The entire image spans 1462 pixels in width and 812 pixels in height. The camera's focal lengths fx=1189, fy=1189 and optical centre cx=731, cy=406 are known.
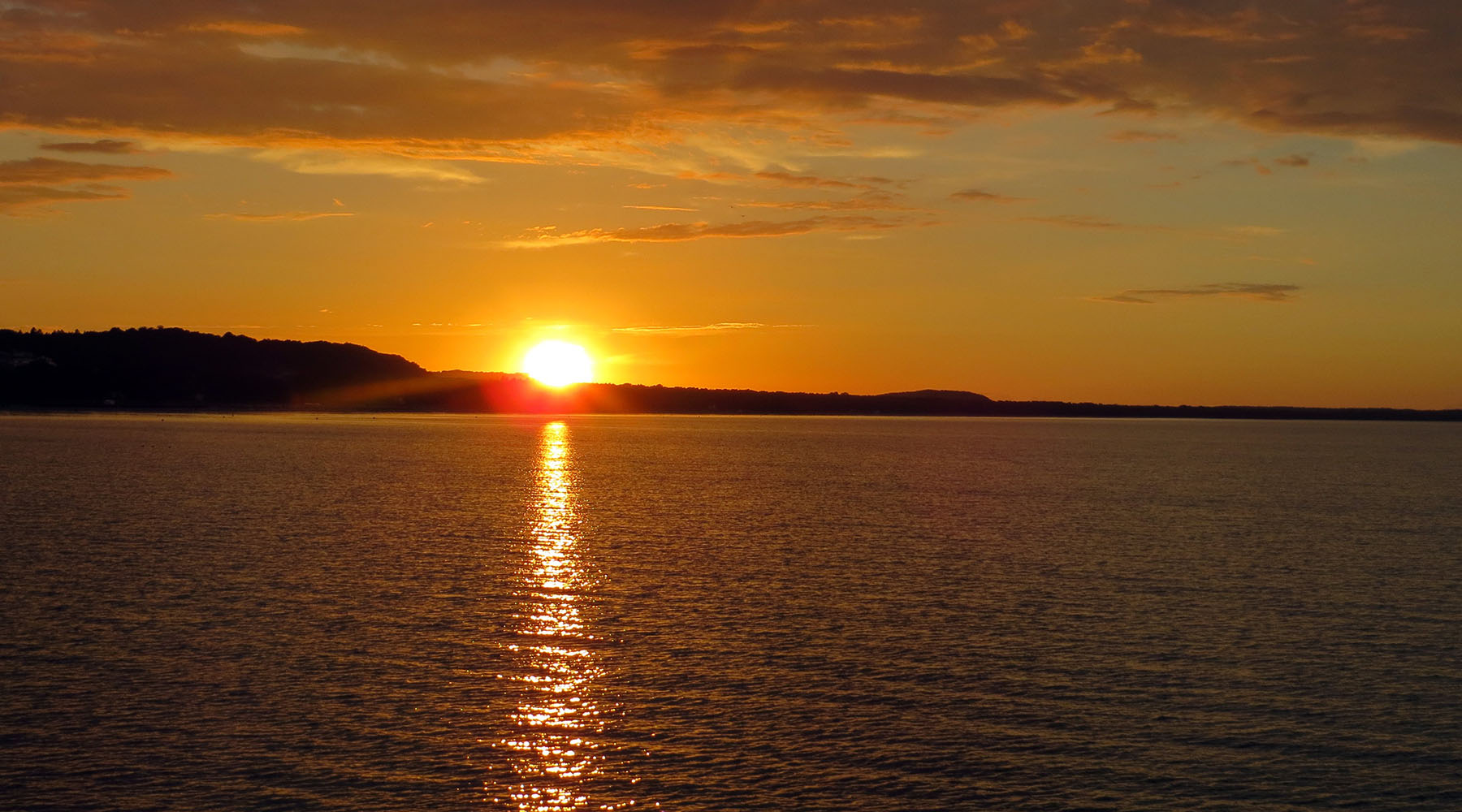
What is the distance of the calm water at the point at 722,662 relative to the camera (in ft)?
72.7

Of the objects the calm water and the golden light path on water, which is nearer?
the golden light path on water

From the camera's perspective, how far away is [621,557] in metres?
51.5

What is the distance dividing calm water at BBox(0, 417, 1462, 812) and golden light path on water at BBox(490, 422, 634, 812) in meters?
0.11

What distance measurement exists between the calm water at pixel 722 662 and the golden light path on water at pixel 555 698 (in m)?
0.11

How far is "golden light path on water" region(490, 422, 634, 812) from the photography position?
21.7m

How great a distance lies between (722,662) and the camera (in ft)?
101

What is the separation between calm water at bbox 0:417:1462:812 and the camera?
22172 millimetres

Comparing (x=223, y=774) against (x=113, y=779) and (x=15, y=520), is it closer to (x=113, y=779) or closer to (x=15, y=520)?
(x=113, y=779)

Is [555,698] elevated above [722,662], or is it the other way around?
[722,662]

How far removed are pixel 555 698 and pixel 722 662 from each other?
5084mm

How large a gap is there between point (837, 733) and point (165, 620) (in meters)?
21.2

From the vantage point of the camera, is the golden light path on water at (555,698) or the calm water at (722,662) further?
the calm water at (722,662)

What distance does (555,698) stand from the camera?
27.5 m

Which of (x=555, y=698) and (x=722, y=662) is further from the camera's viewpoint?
(x=722, y=662)
